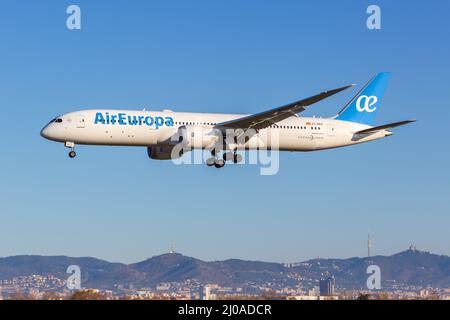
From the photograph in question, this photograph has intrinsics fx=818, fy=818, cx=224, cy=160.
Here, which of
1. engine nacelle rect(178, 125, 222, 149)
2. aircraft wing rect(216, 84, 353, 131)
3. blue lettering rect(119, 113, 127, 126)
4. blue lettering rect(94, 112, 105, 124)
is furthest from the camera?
engine nacelle rect(178, 125, 222, 149)

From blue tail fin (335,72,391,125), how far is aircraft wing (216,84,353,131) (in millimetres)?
12050

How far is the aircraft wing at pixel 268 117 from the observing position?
65812 mm

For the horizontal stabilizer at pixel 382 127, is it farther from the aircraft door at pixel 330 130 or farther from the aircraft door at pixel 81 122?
the aircraft door at pixel 81 122

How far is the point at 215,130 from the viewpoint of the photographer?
7031 cm

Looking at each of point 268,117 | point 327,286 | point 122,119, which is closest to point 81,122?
point 122,119

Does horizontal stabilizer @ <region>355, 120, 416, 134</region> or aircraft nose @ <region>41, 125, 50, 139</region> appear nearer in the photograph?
aircraft nose @ <region>41, 125, 50, 139</region>

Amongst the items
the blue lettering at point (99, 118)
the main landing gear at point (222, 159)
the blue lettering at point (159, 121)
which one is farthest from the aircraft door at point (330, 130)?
the blue lettering at point (99, 118)

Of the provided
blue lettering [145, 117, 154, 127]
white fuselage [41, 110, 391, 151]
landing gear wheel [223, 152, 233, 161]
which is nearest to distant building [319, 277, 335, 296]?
white fuselage [41, 110, 391, 151]

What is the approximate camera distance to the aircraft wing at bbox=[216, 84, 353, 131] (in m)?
65.8

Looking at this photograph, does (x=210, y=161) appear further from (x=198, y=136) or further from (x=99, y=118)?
(x=99, y=118)

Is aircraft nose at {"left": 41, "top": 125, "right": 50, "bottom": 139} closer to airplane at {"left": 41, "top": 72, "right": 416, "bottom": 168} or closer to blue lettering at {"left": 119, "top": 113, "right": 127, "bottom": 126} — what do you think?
airplane at {"left": 41, "top": 72, "right": 416, "bottom": 168}

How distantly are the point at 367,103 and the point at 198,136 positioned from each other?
23.7 m
